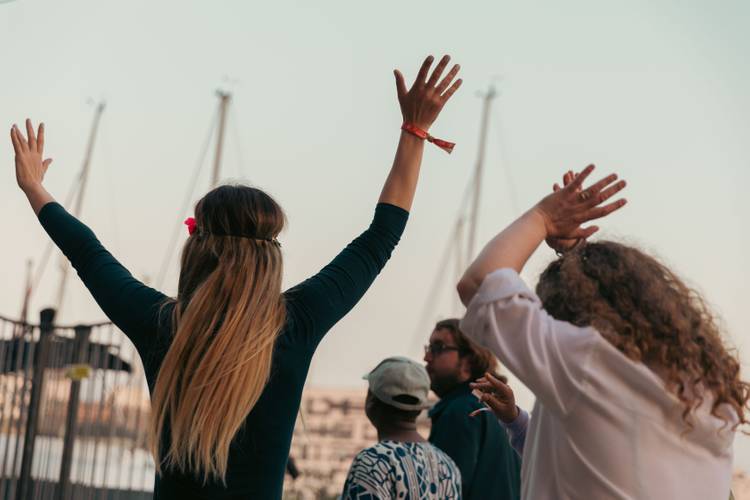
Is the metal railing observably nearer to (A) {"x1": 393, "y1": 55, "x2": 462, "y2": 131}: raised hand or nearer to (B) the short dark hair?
(B) the short dark hair

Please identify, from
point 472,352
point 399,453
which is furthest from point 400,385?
point 472,352

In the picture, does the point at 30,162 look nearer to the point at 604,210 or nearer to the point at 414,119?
the point at 414,119

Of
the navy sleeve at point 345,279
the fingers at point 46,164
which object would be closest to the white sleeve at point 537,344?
the navy sleeve at point 345,279

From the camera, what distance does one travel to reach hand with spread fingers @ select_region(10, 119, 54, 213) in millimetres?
3182

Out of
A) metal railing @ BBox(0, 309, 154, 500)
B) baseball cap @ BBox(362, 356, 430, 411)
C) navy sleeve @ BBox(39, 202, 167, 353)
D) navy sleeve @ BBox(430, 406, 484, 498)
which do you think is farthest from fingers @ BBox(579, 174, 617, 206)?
metal railing @ BBox(0, 309, 154, 500)

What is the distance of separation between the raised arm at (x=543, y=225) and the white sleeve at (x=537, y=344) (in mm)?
95

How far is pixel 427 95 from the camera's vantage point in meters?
2.97

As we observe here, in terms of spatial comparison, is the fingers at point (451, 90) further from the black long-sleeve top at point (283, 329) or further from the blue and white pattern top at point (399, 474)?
the blue and white pattern top at point (399, 474)

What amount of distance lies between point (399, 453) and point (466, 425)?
4.04ft

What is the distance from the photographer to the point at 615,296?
2404mm

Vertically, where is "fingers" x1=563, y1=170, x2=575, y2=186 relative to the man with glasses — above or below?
above

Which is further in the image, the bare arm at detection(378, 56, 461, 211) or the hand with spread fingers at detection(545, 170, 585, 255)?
the bare arm at detection(378, 56, 461, 211)

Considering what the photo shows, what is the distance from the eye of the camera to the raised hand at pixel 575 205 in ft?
8.16

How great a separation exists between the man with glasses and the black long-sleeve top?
7.54 ft
